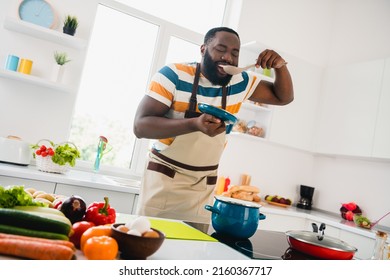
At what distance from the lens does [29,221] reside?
0.61 m

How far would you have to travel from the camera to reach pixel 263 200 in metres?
3.06

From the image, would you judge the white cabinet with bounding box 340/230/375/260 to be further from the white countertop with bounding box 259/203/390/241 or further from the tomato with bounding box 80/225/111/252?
the tomato with bounding box 80/225/111/252

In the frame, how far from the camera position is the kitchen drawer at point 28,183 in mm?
1721

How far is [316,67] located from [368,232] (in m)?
1.58

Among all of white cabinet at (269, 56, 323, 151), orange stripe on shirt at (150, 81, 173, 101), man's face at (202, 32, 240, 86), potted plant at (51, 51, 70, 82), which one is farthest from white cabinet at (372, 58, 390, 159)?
potted plant at (51, 51, 70, 82)

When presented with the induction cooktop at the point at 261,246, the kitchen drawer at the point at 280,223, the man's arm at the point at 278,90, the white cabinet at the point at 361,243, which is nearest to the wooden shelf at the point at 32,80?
the man's arm at the point at 278,90

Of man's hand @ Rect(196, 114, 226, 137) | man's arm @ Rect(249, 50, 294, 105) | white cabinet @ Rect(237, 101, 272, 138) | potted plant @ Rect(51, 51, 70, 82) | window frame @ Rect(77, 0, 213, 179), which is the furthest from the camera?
white cabinet @ Rect(237, 101, 272, 138)

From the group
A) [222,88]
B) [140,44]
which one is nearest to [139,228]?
[222,88]

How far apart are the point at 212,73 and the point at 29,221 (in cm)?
96

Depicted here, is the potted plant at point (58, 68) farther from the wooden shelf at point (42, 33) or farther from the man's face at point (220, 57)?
the man's face at point (220, 57)

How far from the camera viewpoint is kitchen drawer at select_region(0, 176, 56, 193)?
1.72 meters

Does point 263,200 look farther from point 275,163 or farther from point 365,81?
point 365,81

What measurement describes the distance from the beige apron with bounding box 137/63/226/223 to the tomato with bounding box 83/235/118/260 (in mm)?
665

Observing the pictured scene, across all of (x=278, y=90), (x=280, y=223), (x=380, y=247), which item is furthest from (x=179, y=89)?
(x=280, y=223)
